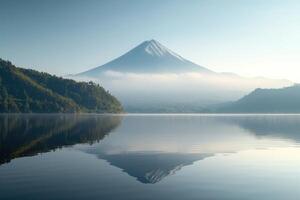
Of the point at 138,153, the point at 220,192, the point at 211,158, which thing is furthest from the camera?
the point at 138,153

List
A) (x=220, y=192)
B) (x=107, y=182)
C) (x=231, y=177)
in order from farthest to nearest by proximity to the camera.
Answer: (x=231, y=177) → (x=107, y=182) → (x=220, y=192)

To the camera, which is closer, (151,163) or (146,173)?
(146,173)

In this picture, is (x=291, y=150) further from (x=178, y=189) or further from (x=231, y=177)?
(x=178, y=189)

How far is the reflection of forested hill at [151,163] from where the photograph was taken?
36969 mm

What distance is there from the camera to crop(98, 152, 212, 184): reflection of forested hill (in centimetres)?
3697

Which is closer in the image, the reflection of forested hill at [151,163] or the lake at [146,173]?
the lake at [146,173]

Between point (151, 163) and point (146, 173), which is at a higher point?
point (151, 163)

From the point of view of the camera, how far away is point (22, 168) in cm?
3791

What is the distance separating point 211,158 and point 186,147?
12.9m

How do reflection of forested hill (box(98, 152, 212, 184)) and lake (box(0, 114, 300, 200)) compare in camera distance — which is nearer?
lake (box(0, 114, 300, 200))

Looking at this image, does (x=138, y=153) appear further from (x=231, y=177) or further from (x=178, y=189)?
(x=178, y=189)

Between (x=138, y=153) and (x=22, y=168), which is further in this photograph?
(x=138, y=153)

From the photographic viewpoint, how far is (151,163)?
44.6 meters

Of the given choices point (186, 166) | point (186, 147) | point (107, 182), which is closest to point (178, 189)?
point (107, 182)
